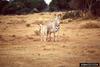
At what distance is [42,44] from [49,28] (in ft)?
0.89

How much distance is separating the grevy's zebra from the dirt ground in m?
0.07

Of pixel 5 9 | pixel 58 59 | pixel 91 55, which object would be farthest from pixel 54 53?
pixel 5 9

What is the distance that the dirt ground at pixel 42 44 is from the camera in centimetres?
641

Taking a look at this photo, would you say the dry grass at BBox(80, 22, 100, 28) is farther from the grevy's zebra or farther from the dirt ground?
the grevy's zebra

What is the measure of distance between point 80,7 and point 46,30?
2.05 feet

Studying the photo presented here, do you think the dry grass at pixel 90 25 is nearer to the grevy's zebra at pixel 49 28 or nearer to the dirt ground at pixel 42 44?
the dirt ground at pixel 42 44

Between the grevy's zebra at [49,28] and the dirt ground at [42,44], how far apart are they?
7 centimetres

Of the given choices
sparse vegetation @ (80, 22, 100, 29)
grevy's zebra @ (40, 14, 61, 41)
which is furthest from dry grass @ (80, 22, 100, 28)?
grevy's zebra @ (40, 14, 61, 41)

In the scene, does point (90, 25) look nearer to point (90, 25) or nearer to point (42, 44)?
point (90, 25)

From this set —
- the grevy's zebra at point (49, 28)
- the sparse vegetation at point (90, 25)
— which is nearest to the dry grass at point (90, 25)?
the sparse vegetation at point (90, 25)

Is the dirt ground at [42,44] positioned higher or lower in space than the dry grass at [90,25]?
lower

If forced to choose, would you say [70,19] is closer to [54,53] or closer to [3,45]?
[54,53]

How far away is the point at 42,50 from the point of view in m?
6.45

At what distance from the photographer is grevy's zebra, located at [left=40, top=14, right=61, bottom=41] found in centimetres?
645
